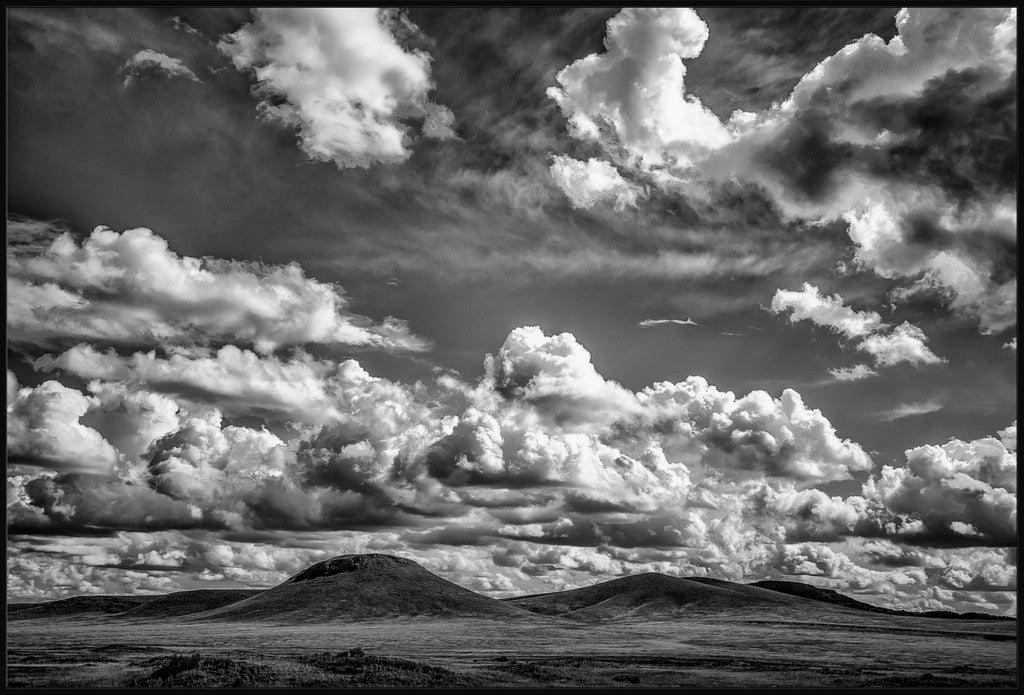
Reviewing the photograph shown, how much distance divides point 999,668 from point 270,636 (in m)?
152

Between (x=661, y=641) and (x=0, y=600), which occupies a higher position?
(x=0, y=600)

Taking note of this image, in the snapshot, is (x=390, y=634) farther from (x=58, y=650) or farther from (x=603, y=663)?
(x=603, y=663)

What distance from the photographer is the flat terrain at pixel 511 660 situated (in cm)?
8462

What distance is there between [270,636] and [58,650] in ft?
172

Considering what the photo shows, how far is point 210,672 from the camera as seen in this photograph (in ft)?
264

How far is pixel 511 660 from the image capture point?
119 metres

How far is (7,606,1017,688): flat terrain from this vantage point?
3332 inches

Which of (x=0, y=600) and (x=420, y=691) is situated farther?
(x=420, y=691)

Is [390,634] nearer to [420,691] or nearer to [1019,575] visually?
[420,691]

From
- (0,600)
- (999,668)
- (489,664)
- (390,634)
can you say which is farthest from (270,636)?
(999,668)

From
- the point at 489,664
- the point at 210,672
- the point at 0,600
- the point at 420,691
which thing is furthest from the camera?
the point at 489,664

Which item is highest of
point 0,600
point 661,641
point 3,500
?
point 3,500

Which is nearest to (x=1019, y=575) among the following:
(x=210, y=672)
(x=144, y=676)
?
(x=210, y=672)

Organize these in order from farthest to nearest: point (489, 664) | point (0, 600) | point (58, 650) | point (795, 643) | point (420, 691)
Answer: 1. point (795, 643)
2. point (58, 650)
3. point (489, 664)
4. point (420, 691)
5. point (0, 600)
